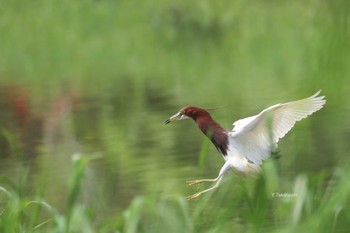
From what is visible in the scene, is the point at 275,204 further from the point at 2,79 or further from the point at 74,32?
the point at 74,32

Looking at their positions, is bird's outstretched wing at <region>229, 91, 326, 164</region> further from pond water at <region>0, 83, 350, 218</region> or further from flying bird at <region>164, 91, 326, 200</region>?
pond water at <region>0, 83, 350, 218</region>

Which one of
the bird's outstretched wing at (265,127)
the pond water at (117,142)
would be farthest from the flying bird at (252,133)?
the pond water at (117,142)

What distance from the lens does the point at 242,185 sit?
2967mm

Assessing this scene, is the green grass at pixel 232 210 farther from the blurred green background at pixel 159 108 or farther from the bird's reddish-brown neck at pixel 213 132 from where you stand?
the bird's reddish-brown neck at pixel 213 132

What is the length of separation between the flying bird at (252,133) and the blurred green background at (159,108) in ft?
0.22

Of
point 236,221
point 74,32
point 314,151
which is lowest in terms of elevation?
point 74,32

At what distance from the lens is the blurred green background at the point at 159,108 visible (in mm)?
3148

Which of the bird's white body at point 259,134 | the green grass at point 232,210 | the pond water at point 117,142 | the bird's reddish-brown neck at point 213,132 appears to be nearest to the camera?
the green grass at point 232,210

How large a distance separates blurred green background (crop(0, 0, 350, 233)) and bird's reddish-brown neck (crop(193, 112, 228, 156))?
0.08m

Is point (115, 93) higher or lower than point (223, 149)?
lower

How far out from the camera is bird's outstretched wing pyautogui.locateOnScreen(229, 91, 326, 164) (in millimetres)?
3107

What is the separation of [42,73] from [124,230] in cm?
749

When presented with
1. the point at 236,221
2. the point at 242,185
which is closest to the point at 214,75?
the point at 236,221

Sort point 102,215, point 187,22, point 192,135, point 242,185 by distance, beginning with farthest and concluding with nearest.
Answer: point 187,22 → point 192,135 → point 102,215 → point 242,185
